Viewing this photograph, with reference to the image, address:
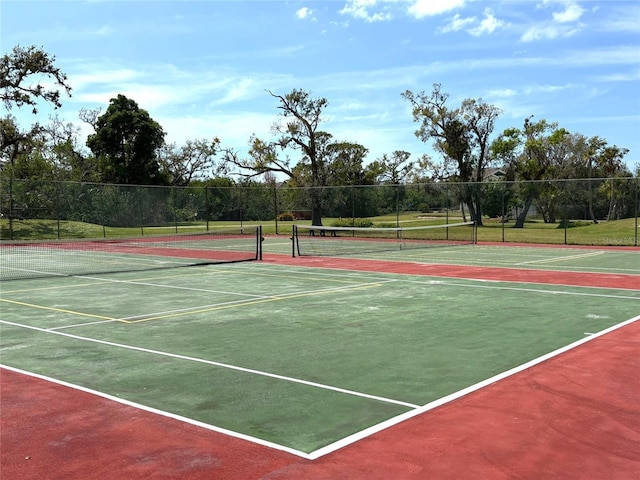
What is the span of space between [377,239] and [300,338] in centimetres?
2456

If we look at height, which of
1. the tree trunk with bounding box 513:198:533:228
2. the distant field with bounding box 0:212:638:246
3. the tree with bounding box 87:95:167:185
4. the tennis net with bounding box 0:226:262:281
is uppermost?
the tree with bounding box 87:95:167:185

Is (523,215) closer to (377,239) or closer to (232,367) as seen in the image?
(377,239)

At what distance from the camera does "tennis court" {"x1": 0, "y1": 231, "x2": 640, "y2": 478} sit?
5.65 meters

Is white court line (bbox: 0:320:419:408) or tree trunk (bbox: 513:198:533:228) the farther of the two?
tree trunk (bbox: 513:198:533:228)

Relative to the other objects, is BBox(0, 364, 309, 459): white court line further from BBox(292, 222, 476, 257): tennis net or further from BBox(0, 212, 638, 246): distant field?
BBox(0, 212, 638, 246): distant field

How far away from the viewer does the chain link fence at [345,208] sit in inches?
1252

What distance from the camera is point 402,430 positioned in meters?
5.02

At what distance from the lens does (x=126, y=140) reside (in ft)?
177

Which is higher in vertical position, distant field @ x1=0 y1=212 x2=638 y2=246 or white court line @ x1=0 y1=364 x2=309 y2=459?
distant field @ x1=0 y1=212 x2=638 y2=246

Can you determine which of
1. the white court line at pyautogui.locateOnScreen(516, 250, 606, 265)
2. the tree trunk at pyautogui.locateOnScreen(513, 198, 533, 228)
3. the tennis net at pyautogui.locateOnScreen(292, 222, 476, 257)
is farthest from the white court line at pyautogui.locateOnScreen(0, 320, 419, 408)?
the tree trunk at pyautogui.locateOnScreen(513, 198, 533, 228)

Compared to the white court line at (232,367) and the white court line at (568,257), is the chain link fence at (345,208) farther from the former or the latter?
the white court line at (232,367)

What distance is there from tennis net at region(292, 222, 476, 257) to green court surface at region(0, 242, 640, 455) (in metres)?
10.7

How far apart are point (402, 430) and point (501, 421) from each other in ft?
2.90

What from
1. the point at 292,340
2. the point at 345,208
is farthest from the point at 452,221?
the point at 292,340
